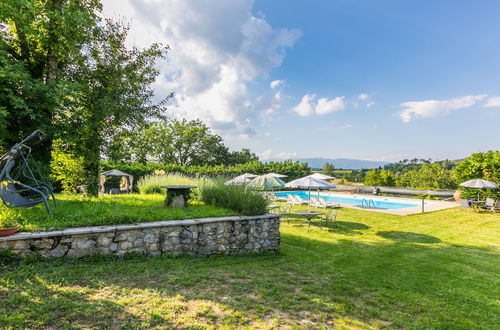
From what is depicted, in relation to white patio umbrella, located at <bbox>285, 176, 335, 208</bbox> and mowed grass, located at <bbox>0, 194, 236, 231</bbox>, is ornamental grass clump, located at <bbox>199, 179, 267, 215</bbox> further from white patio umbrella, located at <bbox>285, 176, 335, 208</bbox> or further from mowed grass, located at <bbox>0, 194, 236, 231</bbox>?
white patio umbrella, located at <bbox>285, 176, 335, 208</bbox>

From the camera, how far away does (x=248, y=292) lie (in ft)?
10.4

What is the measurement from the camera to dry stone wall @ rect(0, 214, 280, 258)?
354 cm

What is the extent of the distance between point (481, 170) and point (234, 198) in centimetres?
1336

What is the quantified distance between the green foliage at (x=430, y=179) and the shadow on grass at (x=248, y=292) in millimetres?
22526

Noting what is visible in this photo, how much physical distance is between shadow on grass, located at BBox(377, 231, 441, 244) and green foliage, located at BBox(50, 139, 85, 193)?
391 inches

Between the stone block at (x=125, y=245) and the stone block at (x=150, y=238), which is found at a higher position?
the stone block at (x=150, y=238)

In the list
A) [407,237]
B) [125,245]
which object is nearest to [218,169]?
[407,237]

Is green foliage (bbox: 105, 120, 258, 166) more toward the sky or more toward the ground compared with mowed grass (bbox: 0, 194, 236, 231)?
more toward the sky

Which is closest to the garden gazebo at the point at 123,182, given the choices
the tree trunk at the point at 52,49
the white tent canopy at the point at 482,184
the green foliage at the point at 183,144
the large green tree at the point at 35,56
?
the large green tree at the point at 35,56

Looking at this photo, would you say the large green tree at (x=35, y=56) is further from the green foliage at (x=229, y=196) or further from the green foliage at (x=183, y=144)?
the green foliage at (x=183, y=144)

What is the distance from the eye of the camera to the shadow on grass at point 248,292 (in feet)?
7.89

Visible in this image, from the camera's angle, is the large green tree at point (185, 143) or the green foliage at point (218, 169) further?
the large green tree at point (185, 143)

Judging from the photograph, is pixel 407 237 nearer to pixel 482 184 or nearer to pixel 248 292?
pixel 248 292

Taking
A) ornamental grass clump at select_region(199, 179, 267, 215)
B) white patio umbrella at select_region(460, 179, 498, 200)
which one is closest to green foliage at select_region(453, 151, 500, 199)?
white patio umbrella at select_region(460, 179, 498, 200)
